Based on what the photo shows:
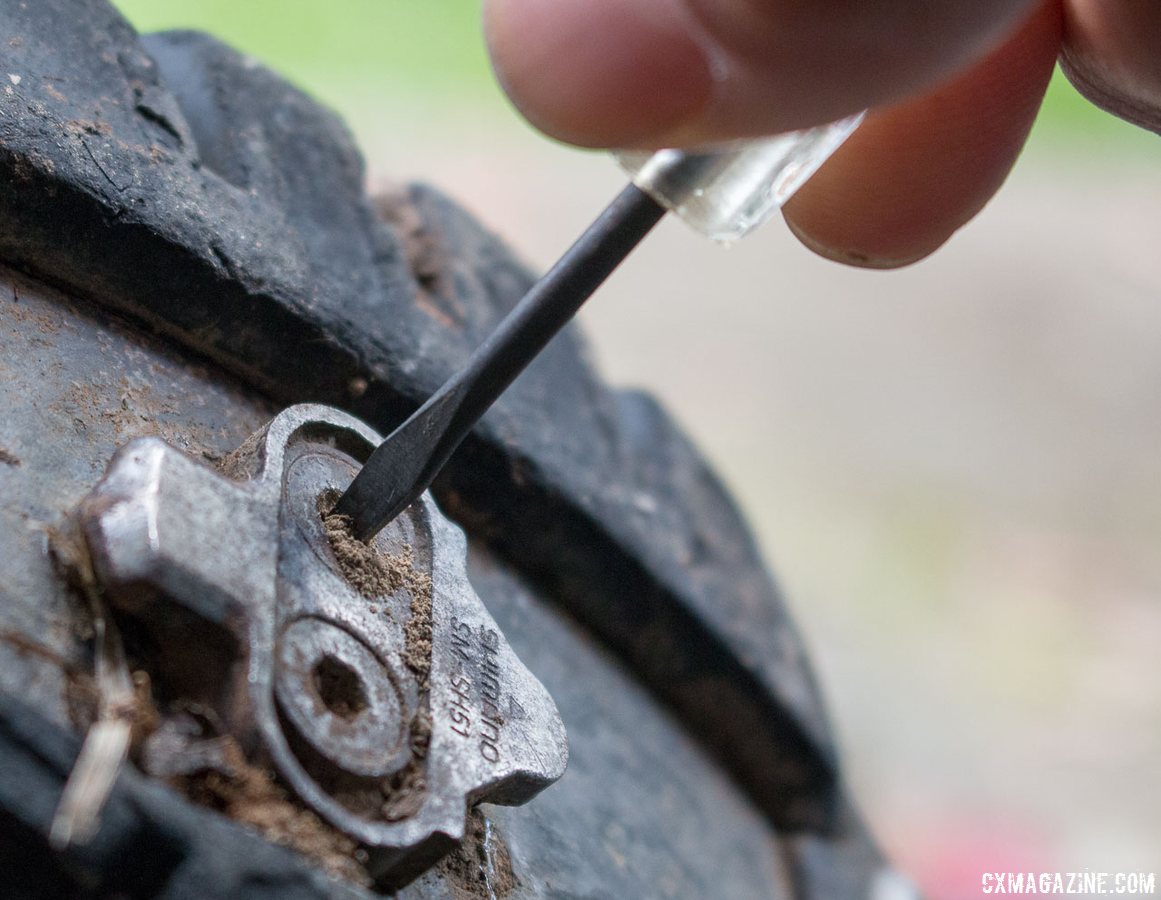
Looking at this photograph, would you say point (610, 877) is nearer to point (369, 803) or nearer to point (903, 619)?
point (369, 803)

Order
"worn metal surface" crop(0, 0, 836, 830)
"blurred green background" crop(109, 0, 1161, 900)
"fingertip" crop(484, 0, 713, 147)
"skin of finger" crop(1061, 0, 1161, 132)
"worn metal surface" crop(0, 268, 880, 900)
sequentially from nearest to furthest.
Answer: "worn metal surface" crop(0, 268, 880, 900) → "fingertip" crop(484, 0, 713, 147) → "worn metal surface" crop(0, 0, 836, 830) → "skin of finger" crop(1061, 0, 1161, 132) → "blurred green background" crop(109, 0, 1161, 900)

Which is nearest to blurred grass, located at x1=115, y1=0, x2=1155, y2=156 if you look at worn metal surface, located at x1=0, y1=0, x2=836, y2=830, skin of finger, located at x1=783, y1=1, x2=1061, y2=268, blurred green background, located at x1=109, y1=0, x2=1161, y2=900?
blurred green background, located at x1=109, y1=0, x2=1161, y2=900

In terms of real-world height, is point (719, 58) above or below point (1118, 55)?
below

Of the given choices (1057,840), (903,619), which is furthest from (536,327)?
(903,619)

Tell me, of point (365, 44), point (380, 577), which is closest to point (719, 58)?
point (380, 577)

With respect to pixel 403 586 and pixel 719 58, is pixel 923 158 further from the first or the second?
pixel 403 586

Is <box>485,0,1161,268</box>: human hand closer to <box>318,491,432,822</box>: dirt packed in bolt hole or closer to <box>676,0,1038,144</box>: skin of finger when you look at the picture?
<box>676,0,1038,144</box>: skin of finger
